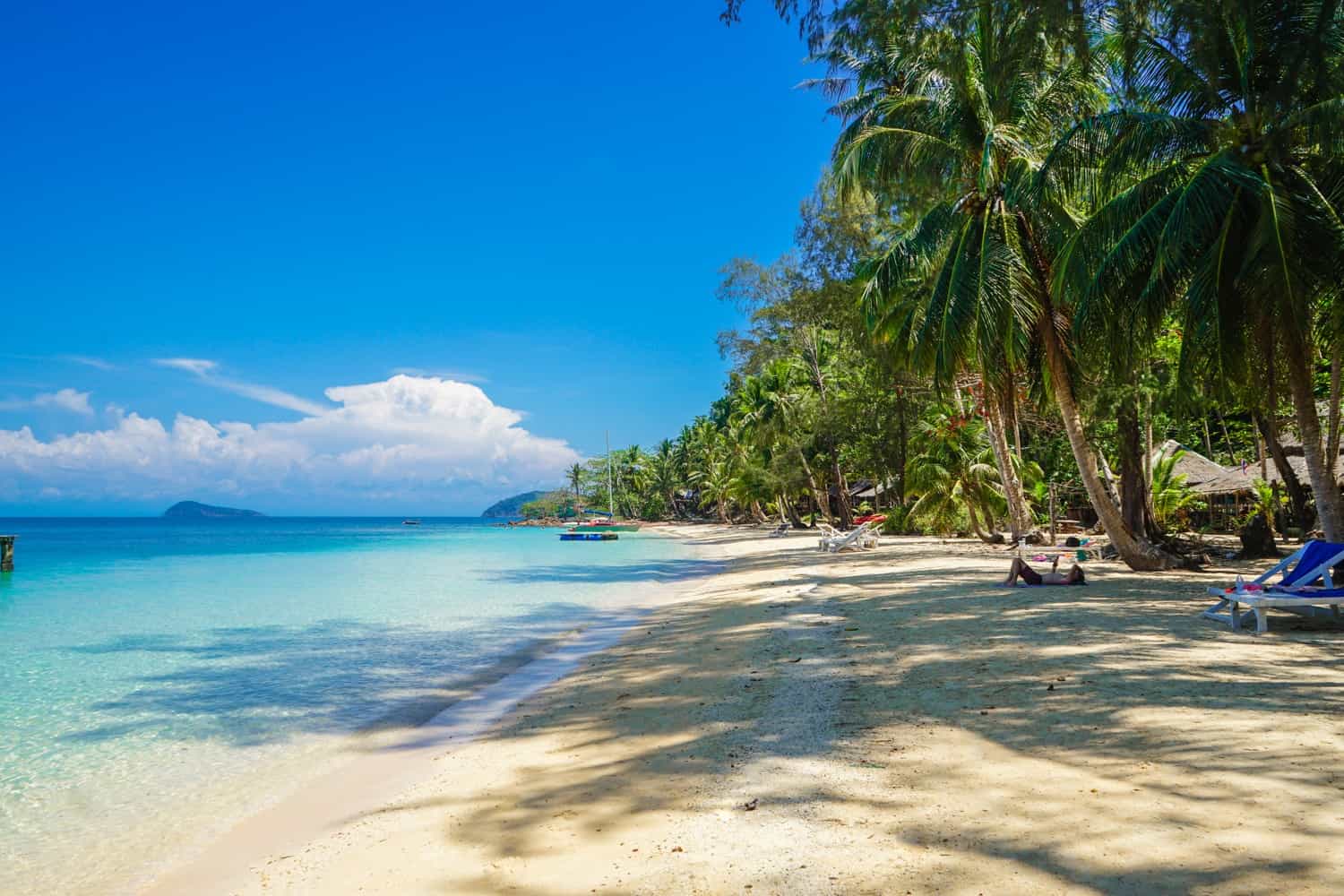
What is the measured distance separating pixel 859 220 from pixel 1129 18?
14521 millimetres

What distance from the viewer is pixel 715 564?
25297 millimetres

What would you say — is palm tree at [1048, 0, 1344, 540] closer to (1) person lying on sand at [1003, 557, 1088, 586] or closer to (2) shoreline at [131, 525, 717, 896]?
(1) person lying on sand at [1003, 557, 1088, 586]

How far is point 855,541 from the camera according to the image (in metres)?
23.1

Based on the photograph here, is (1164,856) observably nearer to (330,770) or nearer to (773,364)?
(330,770)

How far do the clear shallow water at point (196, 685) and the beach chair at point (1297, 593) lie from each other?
8.23m

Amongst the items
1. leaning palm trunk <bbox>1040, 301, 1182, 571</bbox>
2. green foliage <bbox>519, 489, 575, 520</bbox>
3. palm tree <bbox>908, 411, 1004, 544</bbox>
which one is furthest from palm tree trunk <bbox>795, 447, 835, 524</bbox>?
green foliage <bbox>519, 489, 575, 520</bbox>

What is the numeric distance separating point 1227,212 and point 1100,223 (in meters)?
1.45

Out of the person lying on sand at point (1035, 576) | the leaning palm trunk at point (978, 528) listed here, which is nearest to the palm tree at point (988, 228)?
the person lying on sand at point (1035, 576)

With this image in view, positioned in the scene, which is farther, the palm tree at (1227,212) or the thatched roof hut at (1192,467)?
the thatched roof hut at (1192,467)

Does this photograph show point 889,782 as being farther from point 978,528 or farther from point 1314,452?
point 978,528

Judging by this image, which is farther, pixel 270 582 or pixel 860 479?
pixel 860 479

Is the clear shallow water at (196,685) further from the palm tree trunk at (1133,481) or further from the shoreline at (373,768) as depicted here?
the palm tree trunk at (1133,481)

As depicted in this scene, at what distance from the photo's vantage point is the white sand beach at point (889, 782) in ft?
10.1

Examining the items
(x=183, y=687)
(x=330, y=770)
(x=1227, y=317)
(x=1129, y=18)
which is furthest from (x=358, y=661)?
(x=1227, y=317)
